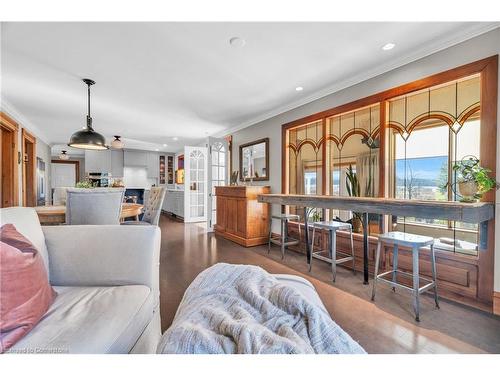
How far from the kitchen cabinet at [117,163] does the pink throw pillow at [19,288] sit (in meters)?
7.70

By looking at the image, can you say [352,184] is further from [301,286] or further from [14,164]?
[14,164]

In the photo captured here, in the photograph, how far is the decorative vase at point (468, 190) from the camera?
6.06 ft

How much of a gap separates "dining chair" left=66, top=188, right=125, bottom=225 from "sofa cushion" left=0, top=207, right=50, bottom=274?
0.81 m

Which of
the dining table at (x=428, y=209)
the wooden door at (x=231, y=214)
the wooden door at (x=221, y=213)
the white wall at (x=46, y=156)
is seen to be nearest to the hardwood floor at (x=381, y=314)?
the dining table at (x=428, y=209)

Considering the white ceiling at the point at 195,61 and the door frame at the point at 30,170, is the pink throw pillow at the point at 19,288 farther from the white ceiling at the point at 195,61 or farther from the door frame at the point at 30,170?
the door frame at the point at 30,170

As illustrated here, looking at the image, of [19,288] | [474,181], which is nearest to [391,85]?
[474,181]

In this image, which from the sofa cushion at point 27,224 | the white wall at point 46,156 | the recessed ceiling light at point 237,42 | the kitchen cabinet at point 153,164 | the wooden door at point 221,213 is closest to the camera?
the sofa cushion at point 27,224

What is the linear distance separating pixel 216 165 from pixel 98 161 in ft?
15.9

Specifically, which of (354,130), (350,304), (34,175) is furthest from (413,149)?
(34,175)

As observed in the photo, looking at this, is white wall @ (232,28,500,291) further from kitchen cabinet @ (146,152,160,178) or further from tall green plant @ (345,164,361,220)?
kitchen cabinet @ (146,152,160,178)

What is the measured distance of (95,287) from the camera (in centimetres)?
131

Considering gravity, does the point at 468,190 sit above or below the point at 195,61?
below

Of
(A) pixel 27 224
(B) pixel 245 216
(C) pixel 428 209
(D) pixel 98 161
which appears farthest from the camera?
(D) pixel 98 161
